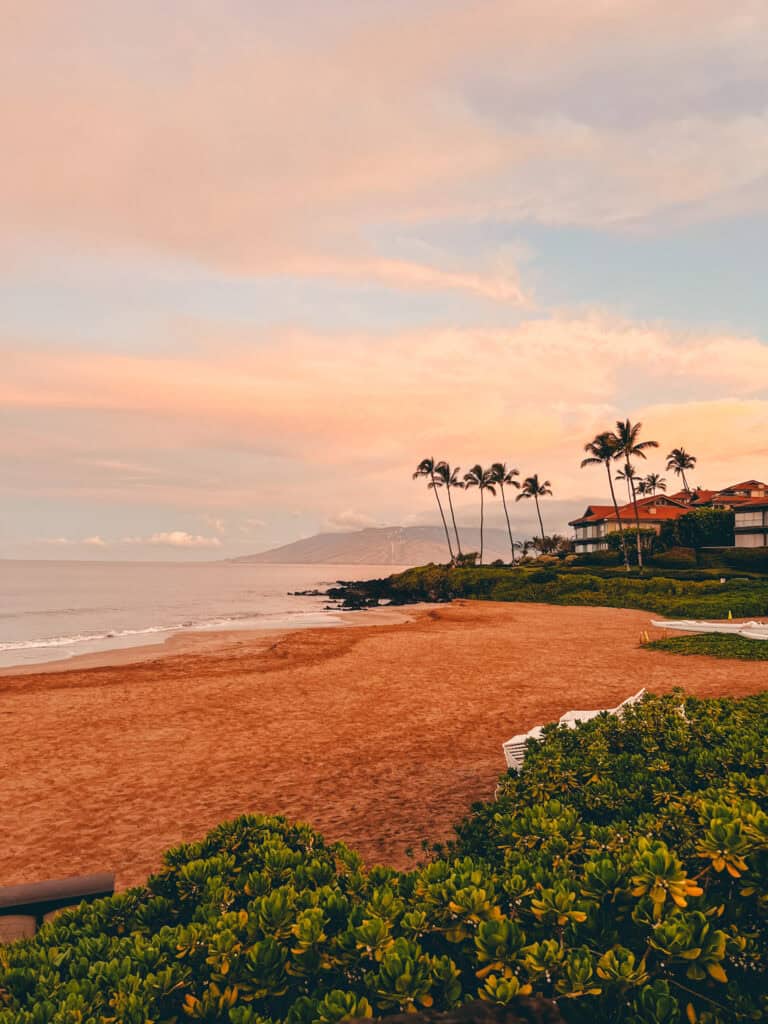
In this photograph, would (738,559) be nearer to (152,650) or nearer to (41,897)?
(152,650)

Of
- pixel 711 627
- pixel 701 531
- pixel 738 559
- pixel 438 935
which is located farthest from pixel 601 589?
pixel 438 935

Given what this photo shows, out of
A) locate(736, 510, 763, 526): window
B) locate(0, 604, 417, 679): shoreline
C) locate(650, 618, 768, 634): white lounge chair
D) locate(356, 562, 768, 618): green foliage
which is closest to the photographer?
locate(650, 618, 768, 634): white lounge chair

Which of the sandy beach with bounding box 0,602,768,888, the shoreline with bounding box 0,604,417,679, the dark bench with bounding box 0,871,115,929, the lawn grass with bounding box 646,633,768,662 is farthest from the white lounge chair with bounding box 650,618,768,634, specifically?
the dark bench with bounding box 0,871,115,929

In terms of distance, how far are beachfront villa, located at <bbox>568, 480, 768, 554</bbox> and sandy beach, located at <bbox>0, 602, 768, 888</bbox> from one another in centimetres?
5583

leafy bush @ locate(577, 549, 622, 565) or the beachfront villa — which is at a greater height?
the beachfront villa

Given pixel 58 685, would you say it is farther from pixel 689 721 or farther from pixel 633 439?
pixel 633 439

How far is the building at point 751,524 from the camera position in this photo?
7138 cm

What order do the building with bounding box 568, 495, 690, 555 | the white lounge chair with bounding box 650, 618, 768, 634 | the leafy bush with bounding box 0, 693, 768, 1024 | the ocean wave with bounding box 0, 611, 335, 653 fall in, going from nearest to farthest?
the leafy bush with bounding box 0, 693, 768, 1024 → the white lounge chair with bounding box 650, 618, 768, 634 → the ocean wave with bounding box 0, 611, 335, 653 → the building with bounding box 568, 495, 690, 555

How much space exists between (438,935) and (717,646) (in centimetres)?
2194

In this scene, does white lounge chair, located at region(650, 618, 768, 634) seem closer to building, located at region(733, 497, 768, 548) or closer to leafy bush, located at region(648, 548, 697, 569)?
leafy bush, located at region(648, 548, 697, 569)

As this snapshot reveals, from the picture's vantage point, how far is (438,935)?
9.50 feet

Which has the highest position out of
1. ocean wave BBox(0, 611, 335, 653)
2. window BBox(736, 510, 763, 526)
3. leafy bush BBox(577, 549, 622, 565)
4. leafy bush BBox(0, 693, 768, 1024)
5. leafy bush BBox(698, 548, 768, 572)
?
leafy bush BBox(0, 693, 768, 1024)

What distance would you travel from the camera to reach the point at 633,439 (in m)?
62.3

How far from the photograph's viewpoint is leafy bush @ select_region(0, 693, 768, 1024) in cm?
245
